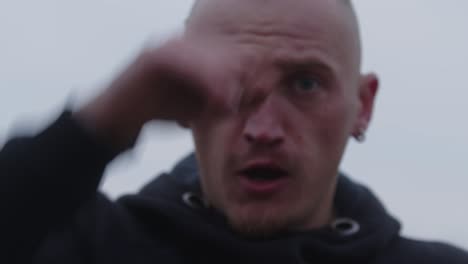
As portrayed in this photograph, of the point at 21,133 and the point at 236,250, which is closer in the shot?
the point at 21,133

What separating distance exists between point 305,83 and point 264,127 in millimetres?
257

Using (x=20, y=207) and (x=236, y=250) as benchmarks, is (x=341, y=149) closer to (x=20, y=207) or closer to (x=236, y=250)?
(x=236, y=250)

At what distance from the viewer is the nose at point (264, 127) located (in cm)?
318

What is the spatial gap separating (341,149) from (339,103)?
0.15 meters

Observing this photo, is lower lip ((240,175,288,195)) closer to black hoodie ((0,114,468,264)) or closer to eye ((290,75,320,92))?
black hoodie ((0,114,468,264))

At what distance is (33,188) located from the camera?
7.51ft

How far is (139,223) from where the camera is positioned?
3.32 metres

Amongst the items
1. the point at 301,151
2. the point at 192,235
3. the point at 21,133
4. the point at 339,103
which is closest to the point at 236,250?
the point at 192,235

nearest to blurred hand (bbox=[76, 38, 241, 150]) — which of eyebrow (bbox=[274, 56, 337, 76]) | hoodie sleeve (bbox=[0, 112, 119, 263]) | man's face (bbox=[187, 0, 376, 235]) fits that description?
hoodie sleeve (bbox=[0, 112, 119, 263])

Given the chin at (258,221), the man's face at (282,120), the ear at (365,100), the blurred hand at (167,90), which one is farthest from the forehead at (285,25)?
the blurred hand at (167,90)

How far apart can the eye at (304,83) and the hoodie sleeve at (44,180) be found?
1119mm

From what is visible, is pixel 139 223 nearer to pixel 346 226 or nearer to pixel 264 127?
pixel 264 127

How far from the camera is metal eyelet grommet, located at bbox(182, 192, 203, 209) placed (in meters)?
3.42

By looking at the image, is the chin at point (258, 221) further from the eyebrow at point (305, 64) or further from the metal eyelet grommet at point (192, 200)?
the eyebrow at point (305, 64)
